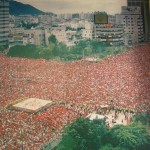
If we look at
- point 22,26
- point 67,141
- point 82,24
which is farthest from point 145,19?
point 67,141

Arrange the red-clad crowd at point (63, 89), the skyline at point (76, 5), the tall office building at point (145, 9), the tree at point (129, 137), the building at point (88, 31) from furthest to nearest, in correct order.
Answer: the tall office building at point (145, 9), the building at point (88, 31), the skyline at point (76, 5), the tree at point (129, 137), the red-clad crowd at point (63, 89)

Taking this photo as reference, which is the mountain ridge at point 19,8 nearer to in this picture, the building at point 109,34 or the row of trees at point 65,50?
the row of trees at point 65,50

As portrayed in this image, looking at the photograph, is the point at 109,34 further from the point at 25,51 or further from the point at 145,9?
the point at 25,51

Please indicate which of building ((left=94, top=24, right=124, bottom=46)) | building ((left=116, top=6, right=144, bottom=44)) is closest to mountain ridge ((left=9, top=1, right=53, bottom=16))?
building ((left=94, top=24, right=124, bottom=46))

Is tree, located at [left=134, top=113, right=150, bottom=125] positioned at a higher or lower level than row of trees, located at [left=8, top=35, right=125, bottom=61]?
lower

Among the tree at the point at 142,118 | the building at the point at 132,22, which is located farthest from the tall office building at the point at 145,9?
the tree at the point at 142,118

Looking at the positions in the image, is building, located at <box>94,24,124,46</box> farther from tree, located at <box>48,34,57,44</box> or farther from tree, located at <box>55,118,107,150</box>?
tree, located at <box>55,118,107,150</box>

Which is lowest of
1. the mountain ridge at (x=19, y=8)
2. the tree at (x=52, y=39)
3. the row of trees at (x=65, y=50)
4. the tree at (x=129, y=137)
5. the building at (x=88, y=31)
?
the tree at (x=129, y=137)
